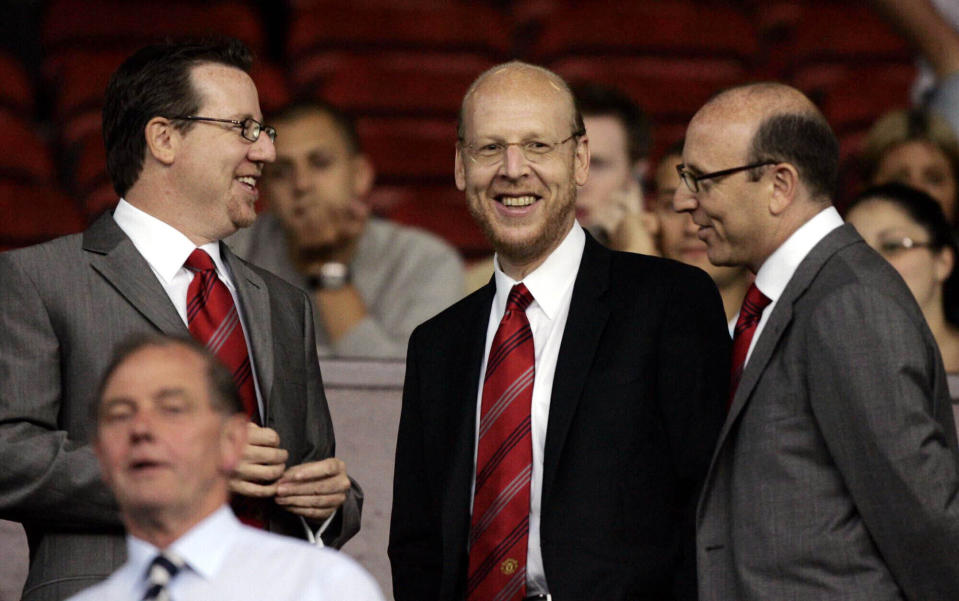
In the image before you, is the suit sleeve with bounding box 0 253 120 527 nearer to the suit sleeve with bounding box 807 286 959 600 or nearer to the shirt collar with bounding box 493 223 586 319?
the shirt collar with bounding box 493 223 586 319

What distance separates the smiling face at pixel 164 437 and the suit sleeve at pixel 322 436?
65 centimetres

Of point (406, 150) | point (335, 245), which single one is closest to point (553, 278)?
point (335, 245)

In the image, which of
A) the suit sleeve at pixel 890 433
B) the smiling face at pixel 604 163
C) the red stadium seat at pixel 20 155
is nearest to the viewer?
the suit sleeve at pixel 890 433

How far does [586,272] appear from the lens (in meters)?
2.06

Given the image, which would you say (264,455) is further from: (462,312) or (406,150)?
(406,150)

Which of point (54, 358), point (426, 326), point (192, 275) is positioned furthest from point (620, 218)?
point (54, 358)

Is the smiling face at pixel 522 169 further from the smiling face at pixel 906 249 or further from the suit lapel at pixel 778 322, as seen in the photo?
the smiling face at pixel 906 249

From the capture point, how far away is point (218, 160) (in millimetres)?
2121

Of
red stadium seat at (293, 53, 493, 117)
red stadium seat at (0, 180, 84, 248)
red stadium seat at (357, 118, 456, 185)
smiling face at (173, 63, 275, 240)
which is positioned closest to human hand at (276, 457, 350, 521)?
smiling face at (173, 63, 275, 240)

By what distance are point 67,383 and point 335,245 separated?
154cm

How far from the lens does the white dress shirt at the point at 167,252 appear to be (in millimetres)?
2037

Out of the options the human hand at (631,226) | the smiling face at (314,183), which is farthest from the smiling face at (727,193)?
the smiling face at (314,183)

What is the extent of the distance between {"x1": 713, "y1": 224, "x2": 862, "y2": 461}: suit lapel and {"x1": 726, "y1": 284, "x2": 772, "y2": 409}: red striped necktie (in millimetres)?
78

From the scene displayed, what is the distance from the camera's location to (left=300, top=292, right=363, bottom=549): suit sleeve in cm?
211
